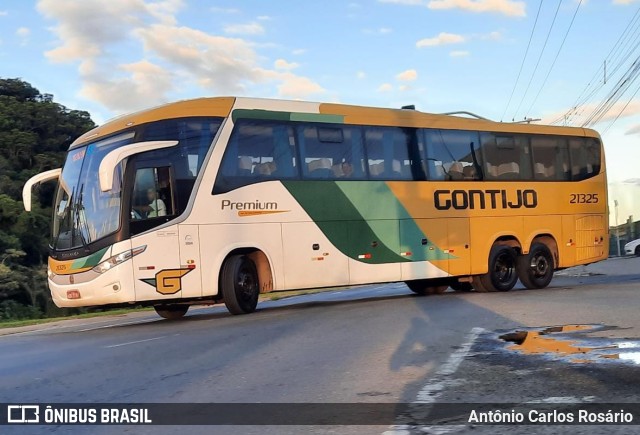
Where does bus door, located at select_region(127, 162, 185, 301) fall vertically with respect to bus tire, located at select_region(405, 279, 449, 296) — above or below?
above

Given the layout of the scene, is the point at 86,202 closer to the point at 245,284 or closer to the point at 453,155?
the point at 245,284

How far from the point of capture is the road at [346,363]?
5.95 metres

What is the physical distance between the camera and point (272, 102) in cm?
1422

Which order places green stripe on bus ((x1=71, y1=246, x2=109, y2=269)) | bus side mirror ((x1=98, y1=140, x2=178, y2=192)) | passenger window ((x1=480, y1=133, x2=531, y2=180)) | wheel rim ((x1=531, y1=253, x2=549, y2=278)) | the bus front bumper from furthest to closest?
wheel rim ((x1=531, y1=253, x2=549, y2=278))
passenger window ((x1=480, y1=133, x2=531, y2=180))
green stripe on bus ((x1=71, y1=246, x2=109, y2=269))
the bus front bumper
bus side mirror ((x1=98, y1=140, x2=178, y2=192))

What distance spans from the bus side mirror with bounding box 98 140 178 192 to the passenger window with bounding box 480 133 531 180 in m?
8.49

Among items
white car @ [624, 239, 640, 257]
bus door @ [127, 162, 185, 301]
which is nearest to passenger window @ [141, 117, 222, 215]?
bus door @ [127, 162, 185, 301]

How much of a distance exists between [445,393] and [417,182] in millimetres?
10788

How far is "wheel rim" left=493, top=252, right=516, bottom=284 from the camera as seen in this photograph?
17.9 metres

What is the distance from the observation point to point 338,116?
1516 centimetres

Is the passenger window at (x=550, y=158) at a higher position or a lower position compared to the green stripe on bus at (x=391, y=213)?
higher

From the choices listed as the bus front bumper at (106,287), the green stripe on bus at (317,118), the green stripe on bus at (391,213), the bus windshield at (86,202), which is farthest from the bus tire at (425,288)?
the bus windshield at (86,202)

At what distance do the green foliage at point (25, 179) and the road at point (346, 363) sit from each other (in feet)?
86.3

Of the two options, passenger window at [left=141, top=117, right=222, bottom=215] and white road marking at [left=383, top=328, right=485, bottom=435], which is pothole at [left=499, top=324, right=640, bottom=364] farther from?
passenger window at [left=141, top=117, right=222, bottom=215]

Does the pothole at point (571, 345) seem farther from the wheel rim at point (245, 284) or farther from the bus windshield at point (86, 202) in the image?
the bus windshield at point (86, 202)
